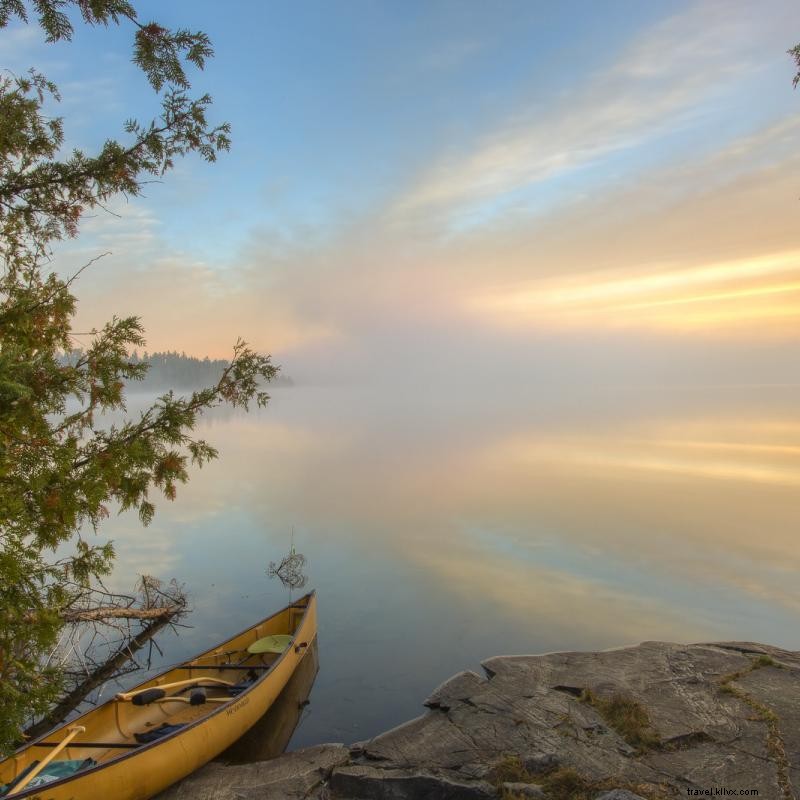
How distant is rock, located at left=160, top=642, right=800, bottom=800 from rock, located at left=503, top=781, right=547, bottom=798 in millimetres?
44

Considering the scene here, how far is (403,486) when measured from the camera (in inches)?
1439

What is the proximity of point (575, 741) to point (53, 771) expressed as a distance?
7.00 metres

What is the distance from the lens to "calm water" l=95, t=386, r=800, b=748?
13750 mm

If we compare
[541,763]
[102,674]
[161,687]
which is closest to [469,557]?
[102,674]

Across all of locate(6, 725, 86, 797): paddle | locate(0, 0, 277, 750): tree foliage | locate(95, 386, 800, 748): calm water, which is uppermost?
locate(0, 0, 277, 750): tree foliage

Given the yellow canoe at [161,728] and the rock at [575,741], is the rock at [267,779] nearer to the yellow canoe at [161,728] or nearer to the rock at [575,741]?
the rock at [575,741]

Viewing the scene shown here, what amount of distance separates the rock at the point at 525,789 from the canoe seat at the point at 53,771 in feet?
17.5

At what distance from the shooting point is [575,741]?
7.68 metres

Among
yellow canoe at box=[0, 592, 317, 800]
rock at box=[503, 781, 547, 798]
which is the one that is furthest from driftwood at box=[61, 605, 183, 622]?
rock at box=[503, 781, 547, 798]

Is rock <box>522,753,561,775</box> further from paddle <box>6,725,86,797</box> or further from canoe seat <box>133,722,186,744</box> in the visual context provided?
paddle <box>6,725,86,797</box>

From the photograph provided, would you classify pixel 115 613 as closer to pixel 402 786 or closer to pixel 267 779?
pixel 267 779

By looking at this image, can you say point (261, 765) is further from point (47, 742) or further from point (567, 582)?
point (567, 582)

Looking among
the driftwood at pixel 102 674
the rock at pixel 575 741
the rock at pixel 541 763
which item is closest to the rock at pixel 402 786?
the rock at pixel 575 741

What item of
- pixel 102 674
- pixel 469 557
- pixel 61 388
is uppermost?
pixel 61 388
